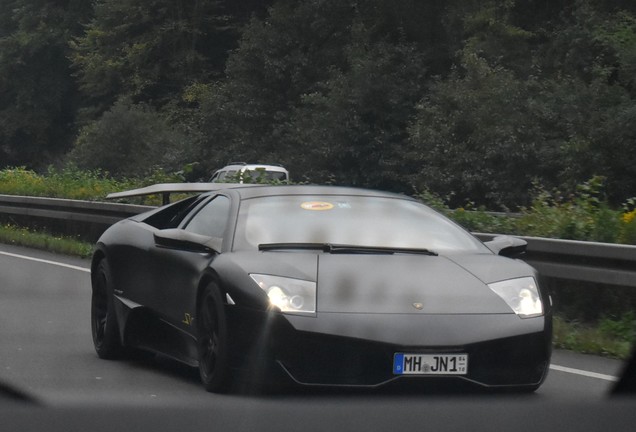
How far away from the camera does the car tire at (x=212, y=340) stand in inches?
221

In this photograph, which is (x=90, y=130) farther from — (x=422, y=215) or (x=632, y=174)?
(x=422, y=215)

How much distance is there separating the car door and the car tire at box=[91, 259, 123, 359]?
2.24 ft

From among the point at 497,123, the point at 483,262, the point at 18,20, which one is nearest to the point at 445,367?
the point at 483,262

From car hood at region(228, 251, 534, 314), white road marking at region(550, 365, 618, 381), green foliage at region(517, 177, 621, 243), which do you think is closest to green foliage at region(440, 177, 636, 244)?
green foliage at region(517, 177, 621, 243)

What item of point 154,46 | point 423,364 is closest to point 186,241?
point 423,364

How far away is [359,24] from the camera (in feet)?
178

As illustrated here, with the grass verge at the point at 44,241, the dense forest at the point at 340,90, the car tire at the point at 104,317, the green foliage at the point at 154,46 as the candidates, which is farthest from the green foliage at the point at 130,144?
the car tire at the point at 104,317

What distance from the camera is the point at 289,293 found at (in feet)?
18.0

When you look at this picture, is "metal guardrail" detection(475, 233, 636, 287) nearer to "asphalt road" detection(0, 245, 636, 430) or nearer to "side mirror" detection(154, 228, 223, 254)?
"asphalt road" detection(0, 245, 636, 430)

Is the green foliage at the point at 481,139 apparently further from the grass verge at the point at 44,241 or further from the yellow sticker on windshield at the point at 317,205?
the yellow sticker on windshield at the point at 317,205

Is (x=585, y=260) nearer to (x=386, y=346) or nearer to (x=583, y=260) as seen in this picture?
(x=583, y=260)

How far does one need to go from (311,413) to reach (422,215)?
213 inches

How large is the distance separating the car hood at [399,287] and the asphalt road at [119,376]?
39 cm

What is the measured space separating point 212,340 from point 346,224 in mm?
916
